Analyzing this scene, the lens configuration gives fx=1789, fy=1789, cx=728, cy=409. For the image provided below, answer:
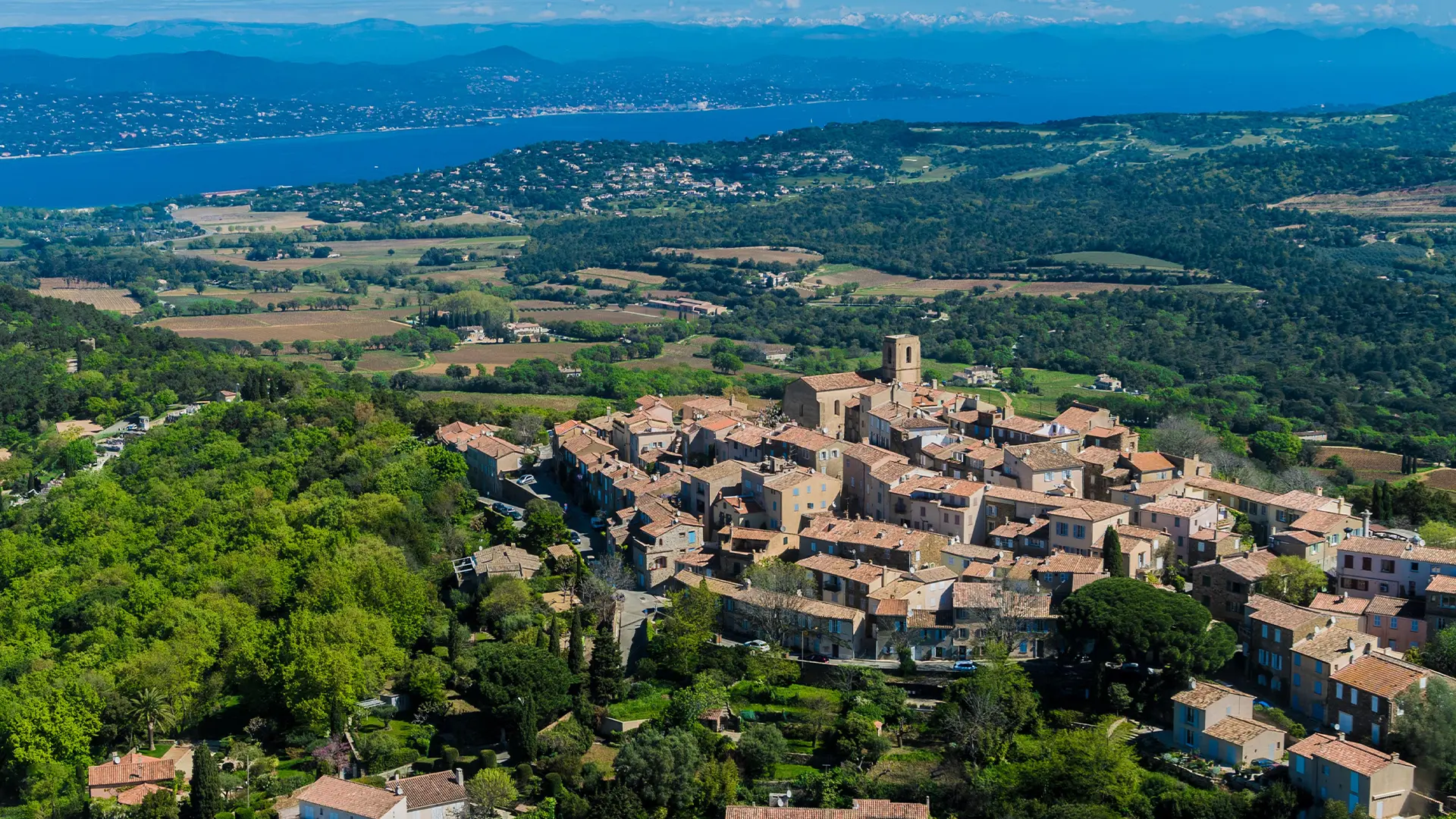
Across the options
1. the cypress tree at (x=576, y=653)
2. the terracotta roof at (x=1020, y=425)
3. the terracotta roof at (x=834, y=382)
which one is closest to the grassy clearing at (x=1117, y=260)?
the terracotta roof at (x=834, y=382)

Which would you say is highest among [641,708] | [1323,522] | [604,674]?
[1323,522]

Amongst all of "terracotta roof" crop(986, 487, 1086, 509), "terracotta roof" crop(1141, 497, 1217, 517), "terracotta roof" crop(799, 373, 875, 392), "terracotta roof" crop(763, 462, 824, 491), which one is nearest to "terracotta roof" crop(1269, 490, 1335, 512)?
"terracotta roof" crop(1141, 497, 1217, 517)

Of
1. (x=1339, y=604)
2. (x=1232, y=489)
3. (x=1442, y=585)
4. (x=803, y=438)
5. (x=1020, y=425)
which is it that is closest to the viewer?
(x=1442, y=585)

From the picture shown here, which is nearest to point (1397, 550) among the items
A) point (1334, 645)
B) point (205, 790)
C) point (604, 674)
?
point (1334, 645)

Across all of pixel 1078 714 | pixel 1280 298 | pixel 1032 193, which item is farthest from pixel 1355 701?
pixel 1032 193

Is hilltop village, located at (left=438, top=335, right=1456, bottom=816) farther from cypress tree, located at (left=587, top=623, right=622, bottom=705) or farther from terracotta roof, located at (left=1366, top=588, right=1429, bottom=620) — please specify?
cypress tree, located at (left=587, top=623, right=622, bottom=705)

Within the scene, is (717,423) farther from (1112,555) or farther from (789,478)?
(1112,555)
